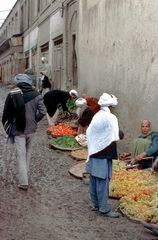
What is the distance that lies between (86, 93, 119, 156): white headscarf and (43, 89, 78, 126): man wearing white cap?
775 centimetres

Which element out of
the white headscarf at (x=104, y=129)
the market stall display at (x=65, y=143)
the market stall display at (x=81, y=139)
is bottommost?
the market stall display at (x=65, y=143)

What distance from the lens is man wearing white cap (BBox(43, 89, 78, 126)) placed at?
1481cm

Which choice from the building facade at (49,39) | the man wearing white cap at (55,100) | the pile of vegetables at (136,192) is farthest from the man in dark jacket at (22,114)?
the building facade at (49,39)

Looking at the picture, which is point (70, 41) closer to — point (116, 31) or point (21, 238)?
point (116, 31)

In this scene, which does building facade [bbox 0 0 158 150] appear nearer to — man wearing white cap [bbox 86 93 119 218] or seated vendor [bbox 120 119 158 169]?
seated vendor [bbox 120 119 158 169]

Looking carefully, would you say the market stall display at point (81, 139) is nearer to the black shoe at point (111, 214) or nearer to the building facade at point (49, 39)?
the black shoe at point (111, 214)

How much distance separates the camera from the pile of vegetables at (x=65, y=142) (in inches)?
475

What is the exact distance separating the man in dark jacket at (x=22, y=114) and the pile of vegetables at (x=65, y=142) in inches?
144

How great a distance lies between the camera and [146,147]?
9.40m

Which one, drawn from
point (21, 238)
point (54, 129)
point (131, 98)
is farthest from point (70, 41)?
point (21, 238)

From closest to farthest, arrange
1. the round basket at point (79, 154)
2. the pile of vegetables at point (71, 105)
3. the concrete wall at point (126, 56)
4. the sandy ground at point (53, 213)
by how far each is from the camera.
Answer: the sandy ground at point (53, 213)
the concrete wall at point (126, 56)
the round basket at point (79, 154)
the pile of vegetables at point (71, 105)

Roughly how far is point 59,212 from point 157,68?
12.5 ft

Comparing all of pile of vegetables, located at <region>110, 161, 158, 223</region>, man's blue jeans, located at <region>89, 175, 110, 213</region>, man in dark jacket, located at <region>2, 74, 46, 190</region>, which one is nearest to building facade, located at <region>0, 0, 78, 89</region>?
man in dark jacket, located at <region>2, 74, 46, 190</region>

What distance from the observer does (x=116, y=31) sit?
483 inches
